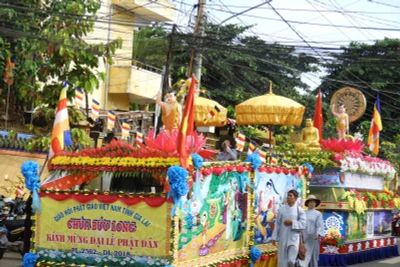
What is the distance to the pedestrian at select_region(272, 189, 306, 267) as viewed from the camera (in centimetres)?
1128

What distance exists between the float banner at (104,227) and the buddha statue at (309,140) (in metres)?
7.75

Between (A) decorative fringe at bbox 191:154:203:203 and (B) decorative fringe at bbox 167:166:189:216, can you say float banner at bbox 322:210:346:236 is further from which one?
(B) decorative fringe at bbox 167:166:189:216

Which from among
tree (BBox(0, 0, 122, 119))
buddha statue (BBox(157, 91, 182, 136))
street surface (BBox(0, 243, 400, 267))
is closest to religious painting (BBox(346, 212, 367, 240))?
street surface (BBox(0, 243, 400, 267))

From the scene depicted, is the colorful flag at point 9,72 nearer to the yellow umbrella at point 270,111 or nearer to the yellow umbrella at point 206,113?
the yellow umbrella at point 206,113

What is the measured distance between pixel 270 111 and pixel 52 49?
513cm

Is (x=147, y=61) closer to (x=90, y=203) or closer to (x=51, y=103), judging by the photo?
(x=51, y=103)

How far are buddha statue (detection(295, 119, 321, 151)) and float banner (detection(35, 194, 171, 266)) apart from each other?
7750mm

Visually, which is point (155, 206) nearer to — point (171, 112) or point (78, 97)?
point (171, 112)

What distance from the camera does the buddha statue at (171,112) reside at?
455 inches

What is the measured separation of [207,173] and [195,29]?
37.3ft

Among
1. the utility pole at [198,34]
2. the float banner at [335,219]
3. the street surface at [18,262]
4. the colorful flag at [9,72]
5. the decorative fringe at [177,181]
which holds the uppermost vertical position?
the utility pole at [198,34]

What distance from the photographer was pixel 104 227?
9.45 m

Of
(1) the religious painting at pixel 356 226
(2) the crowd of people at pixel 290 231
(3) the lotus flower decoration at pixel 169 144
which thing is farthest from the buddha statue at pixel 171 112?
(1) the religious painting at pixel 356 226

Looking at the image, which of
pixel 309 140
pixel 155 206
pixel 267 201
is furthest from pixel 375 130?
pixel 155 206
